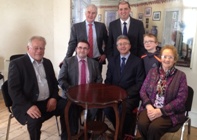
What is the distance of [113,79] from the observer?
2678mm

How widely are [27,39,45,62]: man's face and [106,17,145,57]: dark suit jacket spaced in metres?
0.98

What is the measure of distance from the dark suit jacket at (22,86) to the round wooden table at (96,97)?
0.38 meters

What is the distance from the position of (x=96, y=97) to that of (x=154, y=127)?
615 millimetres

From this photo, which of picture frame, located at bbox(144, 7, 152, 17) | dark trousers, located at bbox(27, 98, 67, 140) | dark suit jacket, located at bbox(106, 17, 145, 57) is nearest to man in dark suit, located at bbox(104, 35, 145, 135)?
dark suit jacket, located at bbox(106, 17, 145, 57)

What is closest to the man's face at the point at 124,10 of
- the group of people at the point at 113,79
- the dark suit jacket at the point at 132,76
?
the group of people at the point at 113,79

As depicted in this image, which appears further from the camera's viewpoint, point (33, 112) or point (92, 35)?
point (92, 35)

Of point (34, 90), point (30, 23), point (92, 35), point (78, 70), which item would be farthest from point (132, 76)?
point (30, 23)

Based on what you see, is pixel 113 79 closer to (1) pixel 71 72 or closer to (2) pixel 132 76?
(2) pixel 132 76

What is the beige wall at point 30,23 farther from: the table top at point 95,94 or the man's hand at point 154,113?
the man's hand at point 154,113

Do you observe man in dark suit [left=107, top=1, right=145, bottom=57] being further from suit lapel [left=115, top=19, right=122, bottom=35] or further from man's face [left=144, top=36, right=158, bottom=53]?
man's face [left=144, top=36, right=158, bottom=53]

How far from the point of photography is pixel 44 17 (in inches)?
168

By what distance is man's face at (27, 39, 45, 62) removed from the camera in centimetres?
222

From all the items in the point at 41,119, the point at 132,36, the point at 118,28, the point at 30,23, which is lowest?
the point at 41,119

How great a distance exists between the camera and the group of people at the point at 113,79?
6.90ft
